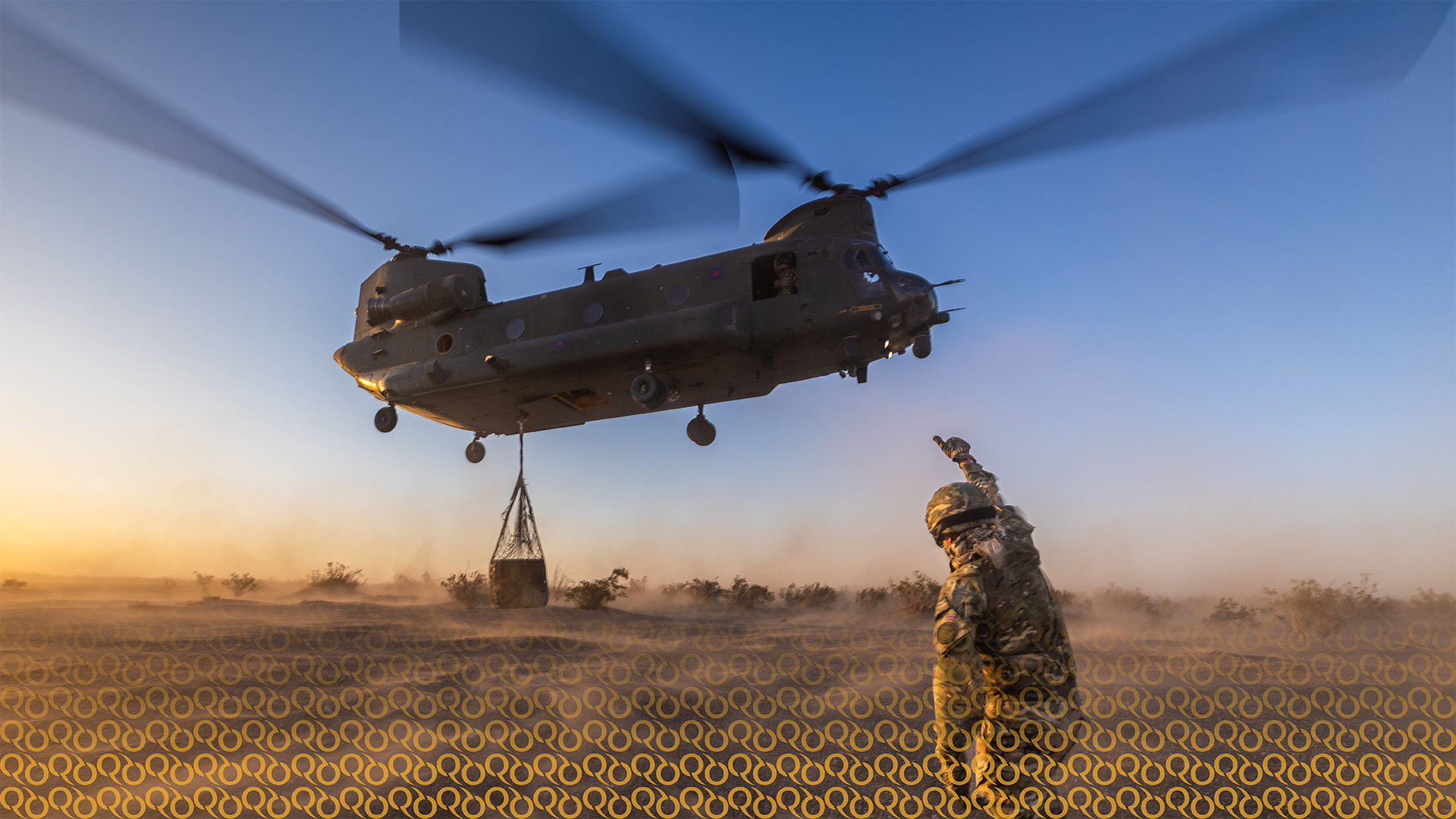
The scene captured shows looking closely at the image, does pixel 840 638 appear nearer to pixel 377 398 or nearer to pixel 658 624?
pixel 658 624

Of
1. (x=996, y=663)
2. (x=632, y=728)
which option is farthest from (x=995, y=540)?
(x=632, y=728)

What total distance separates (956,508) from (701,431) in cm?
658

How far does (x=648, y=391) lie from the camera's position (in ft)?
30.6

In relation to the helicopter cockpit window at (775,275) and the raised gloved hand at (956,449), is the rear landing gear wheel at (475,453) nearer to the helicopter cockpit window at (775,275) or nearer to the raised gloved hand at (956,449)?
the helicopter cockpit window at (775,275)

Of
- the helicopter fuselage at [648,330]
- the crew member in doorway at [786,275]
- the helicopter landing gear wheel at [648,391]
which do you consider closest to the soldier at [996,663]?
the helicopter fuselage at [648,330]

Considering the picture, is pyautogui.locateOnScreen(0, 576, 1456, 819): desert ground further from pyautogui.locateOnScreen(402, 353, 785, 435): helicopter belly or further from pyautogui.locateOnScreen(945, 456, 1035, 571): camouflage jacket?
pyautogui.locateOnScreen(402, 353, 785, 435): helicopter belly

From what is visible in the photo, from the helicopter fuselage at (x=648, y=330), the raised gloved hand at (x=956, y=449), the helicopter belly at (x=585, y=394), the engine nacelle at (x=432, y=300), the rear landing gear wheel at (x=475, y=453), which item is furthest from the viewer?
the rear landing gear wheel at (x=475, y=453)

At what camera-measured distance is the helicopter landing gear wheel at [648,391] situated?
9.28m

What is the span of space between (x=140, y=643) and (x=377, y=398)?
14.8 ft

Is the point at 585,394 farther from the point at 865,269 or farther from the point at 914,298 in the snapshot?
the point at 914,298

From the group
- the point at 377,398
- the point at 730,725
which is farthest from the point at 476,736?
the point at 377,398

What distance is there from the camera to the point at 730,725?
6836 mm

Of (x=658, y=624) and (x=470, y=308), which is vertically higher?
(x=470, y=308)

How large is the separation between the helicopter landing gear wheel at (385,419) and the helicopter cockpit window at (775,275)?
629cm
